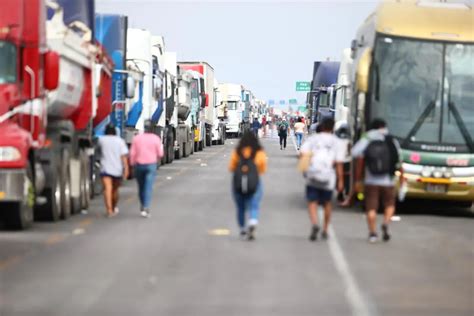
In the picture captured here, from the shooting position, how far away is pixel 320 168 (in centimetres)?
1739

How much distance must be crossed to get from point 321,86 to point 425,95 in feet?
97.9

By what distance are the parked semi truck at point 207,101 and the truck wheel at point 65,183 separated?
39252 millimetres

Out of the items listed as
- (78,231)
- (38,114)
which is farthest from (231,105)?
(78,231)

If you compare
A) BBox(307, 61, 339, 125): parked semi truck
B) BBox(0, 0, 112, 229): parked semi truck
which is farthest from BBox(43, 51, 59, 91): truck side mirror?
BBox(307, 61, 339, 125): parked semi truck

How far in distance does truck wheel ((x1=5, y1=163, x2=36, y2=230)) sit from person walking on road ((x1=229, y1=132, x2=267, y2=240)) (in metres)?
3.23

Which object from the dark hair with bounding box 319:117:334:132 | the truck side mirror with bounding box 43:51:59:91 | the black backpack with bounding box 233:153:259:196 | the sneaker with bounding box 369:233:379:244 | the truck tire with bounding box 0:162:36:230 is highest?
the truck side mirror with bounding box 43:51:59:91

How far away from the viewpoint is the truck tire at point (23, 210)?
725 inches

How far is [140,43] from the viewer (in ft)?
121

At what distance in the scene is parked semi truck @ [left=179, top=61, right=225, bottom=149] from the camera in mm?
63606

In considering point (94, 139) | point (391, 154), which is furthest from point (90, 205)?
point (391, 154)

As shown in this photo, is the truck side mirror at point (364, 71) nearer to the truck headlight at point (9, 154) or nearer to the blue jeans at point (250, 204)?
the blue jeans at point (250, 204)

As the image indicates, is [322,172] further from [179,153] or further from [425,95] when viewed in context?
[179,153]

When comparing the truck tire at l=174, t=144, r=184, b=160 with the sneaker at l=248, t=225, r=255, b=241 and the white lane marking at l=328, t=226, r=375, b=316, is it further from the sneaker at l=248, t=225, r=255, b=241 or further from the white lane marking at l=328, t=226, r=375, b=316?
the white lane marking at l=328, t=226, r=375, b=316

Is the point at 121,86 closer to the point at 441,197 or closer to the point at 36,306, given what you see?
the point at 441,197
